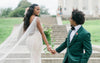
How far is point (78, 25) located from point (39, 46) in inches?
49.1

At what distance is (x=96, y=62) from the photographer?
753 centimetres

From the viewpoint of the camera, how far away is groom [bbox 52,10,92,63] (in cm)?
370

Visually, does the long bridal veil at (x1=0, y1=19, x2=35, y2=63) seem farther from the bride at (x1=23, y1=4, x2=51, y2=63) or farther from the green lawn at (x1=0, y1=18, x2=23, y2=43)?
the green lawn at (x1=0, y1=18, x2=23, y2=43)

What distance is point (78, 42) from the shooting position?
3771 mm

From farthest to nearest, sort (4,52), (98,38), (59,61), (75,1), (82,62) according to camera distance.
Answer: (75,1) → (98,38) → (59,61) → (4,52) → (82,62)

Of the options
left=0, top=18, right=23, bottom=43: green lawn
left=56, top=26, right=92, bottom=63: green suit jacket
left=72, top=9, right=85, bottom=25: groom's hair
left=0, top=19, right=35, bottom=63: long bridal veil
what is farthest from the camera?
left=0, top=18, right=23, bottom=43: green lawn

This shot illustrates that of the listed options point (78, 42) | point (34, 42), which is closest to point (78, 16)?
point (78, 42)

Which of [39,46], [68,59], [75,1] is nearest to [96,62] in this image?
[39,46]

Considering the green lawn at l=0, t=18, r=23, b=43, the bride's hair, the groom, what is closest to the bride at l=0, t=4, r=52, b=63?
the bride's hair

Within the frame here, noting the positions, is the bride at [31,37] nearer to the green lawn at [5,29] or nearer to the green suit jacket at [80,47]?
the green suit jacket at [80,47]

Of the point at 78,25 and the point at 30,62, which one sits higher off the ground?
the point at 78,25

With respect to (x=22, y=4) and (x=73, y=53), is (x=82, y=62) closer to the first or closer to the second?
(x=73, y=53)

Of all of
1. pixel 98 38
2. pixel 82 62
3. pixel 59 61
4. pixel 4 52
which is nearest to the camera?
pixel 82 62

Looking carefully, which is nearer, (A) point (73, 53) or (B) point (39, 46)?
(A) point (73, 53)
